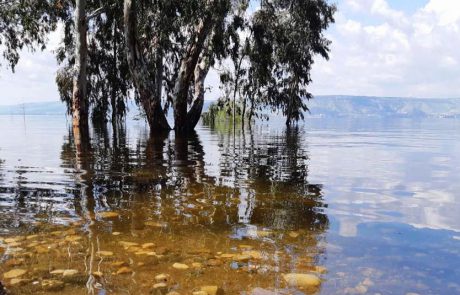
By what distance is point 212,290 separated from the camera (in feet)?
8.57

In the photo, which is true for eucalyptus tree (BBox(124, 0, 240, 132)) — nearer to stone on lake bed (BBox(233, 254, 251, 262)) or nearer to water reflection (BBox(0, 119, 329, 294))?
water reflection (BBox(0, 119, 329, 294))

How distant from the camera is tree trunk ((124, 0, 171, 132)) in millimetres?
18109

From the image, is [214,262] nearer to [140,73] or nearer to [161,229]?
[161,229]

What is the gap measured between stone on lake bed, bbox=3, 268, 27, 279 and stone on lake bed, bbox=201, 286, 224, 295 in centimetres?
118

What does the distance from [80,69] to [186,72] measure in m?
4.82

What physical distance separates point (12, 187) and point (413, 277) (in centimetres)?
511

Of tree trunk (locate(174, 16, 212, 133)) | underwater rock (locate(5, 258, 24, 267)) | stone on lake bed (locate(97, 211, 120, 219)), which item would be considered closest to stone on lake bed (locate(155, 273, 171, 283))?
underwater rock (locate(5, 258, 24, 267))

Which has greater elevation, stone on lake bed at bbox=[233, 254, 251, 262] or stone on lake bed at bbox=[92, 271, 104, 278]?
stone on lake bed at bbox=[92, 271, 104, 278]

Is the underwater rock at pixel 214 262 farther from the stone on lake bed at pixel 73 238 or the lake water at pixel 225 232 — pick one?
the stone on lake bed at pixel 73 238

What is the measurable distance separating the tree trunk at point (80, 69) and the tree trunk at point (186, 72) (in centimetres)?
445

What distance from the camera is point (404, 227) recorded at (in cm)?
418

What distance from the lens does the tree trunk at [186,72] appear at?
1958 cm

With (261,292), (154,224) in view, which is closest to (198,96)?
(154,224)

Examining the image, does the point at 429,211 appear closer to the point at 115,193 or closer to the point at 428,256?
→ the point at 428,256
